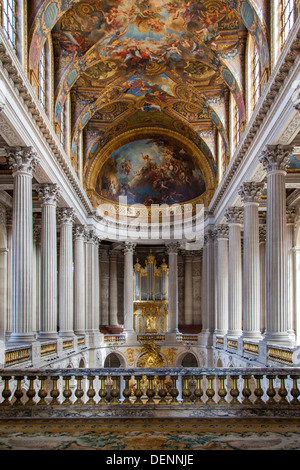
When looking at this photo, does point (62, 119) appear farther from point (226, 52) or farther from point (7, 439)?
point (7, 439)

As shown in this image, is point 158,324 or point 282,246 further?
point 158,324

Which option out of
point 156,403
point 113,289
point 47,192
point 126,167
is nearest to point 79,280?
point 47,192

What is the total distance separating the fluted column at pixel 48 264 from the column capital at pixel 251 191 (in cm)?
843

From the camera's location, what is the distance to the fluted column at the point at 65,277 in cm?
2522

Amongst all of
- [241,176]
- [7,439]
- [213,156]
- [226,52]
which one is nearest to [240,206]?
[241,176]

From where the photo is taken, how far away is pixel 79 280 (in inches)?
1142

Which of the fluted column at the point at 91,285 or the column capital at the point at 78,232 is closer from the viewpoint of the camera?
the column capital at the point at 78,232

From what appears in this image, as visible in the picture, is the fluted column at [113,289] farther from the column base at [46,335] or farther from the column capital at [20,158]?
the column capital at [20,158]

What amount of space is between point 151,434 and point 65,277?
19748mm

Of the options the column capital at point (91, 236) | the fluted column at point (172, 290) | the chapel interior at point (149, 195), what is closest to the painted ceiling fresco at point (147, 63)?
the chapel interior at point (149, 195)

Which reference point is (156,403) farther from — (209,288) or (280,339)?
(209,288)

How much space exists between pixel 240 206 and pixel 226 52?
25.8 feet

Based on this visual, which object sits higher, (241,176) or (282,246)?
(241,176)

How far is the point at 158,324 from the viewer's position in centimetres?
3650
